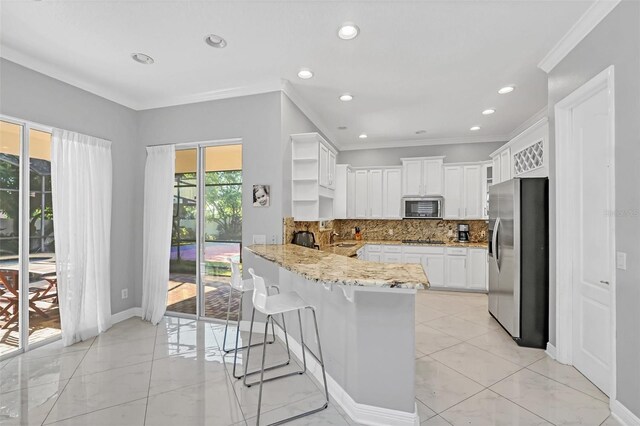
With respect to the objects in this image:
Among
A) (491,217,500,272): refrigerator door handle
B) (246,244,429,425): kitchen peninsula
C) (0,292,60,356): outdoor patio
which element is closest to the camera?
(246,244,429,425): kitchen peninsula

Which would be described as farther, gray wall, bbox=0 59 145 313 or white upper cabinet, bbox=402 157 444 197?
white upper cabinet, bbox=402 157 444 197

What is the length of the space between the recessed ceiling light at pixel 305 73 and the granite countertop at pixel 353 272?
2.04m

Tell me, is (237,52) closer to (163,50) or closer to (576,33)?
(163,50)

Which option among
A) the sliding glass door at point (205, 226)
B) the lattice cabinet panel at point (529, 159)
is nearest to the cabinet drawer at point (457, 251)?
the lattice cabinet panel at point (529, 159)

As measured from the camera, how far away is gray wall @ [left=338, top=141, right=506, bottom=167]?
587 centimetres

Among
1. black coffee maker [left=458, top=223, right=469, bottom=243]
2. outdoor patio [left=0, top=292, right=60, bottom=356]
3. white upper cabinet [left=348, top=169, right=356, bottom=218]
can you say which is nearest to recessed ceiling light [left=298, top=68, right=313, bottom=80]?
white upper cabinet [left=348, top=169, right=356, bottom=218]

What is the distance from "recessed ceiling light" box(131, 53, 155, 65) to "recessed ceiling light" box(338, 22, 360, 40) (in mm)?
1931

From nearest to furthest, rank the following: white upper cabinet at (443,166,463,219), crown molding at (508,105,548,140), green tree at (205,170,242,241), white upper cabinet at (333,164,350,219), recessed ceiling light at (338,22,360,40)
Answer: recessed ceiling light at (338,22,360,40) → green tree at (205,170,242,241) → crown molding at (508,105,548,140) → white upper cabinet at (443,166,463,219) → white upper cabinet at (333,164,350,219)

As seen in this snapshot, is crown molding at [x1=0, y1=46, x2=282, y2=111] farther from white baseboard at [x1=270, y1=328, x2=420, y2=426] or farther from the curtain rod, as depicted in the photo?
white baseboard at [x1=270, y1=328, x2=420, y2=426]

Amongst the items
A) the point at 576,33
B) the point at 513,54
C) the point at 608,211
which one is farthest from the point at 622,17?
the point at 608,211

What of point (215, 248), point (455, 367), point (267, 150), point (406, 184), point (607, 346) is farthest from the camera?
point (406, 184)

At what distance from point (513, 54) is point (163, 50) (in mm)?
3360

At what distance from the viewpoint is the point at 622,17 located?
2055 millimetres

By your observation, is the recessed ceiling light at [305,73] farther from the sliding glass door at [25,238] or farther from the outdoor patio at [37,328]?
the outdoor patio at [37,328]
